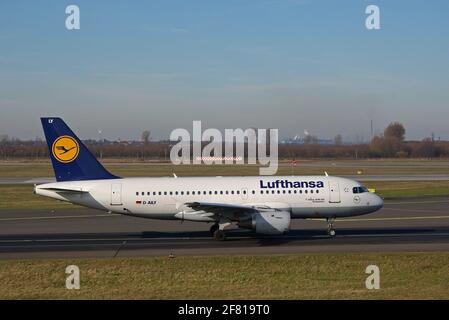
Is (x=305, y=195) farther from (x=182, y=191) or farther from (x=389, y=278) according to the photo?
(x=389, y=278)

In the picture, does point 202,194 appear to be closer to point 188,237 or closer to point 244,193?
point 244,193

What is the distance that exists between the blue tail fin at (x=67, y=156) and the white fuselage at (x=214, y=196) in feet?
2.00

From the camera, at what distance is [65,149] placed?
1337 inches

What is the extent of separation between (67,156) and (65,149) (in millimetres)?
417

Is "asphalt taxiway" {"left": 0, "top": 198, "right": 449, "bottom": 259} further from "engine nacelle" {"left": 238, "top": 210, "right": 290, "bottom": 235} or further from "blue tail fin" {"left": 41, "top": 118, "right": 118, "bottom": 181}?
"blue tail fin" {"left": 41, "top": 118, "right": 118, "bottom": 181}

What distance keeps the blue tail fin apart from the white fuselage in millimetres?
610

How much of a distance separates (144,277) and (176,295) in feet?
10.5

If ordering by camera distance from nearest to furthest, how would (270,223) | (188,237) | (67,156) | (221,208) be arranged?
(270,223) < (221,208) < (188,237) < (67,156)

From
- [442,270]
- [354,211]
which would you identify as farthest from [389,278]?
[354,211]

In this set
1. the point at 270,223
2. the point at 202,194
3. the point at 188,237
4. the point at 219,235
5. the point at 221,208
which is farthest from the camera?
the point at 202,194

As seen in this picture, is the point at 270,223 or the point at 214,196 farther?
the point at 214,196

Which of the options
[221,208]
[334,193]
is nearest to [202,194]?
[221,208]

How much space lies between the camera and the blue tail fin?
111 ft

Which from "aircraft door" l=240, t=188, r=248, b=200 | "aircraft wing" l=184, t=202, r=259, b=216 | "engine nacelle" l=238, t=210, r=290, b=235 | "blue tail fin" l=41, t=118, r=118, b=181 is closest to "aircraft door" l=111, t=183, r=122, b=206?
"blue tail fin" l=41, t=118, r=118, b=181
